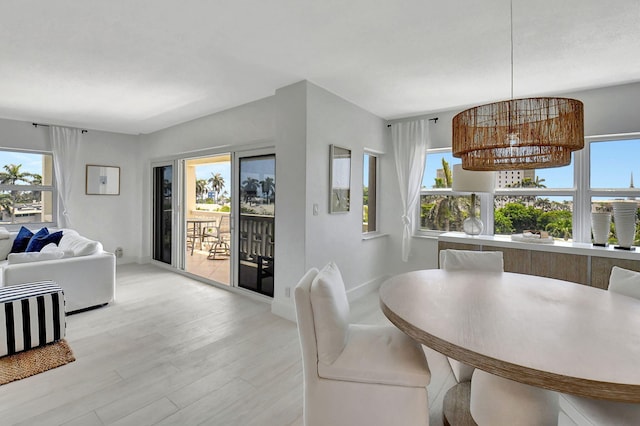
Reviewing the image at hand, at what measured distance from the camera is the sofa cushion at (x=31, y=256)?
3148 mm

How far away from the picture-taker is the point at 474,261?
2.55 meters

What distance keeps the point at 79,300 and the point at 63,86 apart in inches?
94.0

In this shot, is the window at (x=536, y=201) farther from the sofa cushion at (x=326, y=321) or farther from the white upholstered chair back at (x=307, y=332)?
the white upholstered chair back at (x=307, y=332)

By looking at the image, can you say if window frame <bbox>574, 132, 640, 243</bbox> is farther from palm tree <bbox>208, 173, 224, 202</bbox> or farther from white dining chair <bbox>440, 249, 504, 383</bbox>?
palm tree <bbox>208, 173, 224, 202</bbox>

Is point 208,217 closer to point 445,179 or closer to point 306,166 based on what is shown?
point 306,166

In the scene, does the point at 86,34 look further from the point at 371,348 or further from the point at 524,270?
the point at 524,270

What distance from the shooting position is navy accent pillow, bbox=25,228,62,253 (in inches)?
150

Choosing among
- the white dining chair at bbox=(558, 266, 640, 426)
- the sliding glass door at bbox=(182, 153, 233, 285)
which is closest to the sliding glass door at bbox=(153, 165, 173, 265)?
the sliding glass door at bbox=(182, 153, 233, 285)

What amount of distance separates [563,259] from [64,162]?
7.06 metres

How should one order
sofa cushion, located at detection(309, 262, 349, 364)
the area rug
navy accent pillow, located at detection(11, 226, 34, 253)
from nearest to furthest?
sofa cushion, located at detection(309, 262, 349, 364), the area rug, navy accent pillow, located at detection(11, 226, 34, 253)

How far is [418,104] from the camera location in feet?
12.8

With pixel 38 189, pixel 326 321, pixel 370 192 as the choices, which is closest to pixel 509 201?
pixel 370 192

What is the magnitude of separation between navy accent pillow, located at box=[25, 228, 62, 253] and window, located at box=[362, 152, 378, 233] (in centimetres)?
403

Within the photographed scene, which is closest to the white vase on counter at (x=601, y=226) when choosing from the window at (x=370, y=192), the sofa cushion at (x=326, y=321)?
the window at (x=370, y=192)
